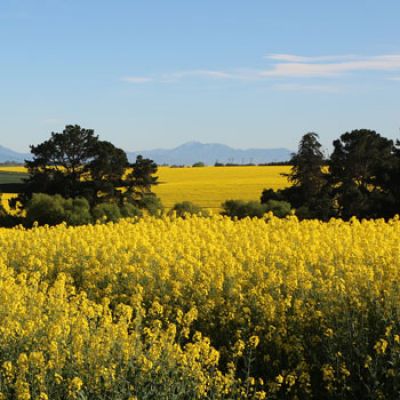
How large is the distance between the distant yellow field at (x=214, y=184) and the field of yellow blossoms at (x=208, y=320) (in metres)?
31.4

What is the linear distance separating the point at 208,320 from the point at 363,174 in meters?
28.8

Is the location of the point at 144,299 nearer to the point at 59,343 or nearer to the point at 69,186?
the point at 59,343

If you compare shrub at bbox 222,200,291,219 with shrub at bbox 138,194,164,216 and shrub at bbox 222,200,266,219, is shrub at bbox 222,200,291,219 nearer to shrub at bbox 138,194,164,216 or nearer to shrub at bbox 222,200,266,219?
shrub at bbox 222,200,266,219

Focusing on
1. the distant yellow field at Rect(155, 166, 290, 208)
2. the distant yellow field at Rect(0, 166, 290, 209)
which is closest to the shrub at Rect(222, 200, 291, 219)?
the distant yellow field at Rect(0, 166, 290, 209)

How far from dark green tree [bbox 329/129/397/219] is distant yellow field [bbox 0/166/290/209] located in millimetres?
8512

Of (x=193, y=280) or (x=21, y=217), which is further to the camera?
(x=21, y=217)

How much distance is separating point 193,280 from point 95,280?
69.7 inches

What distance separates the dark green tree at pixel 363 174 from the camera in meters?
34.5

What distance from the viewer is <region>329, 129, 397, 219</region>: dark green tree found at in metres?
34.5

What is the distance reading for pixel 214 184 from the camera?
56.0 metres

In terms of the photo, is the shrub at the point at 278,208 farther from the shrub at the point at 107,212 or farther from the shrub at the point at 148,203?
the shrub at the point at 148,203

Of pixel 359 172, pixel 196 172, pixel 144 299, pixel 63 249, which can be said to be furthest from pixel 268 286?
pixel 196 172

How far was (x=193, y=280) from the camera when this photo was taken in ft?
34.5

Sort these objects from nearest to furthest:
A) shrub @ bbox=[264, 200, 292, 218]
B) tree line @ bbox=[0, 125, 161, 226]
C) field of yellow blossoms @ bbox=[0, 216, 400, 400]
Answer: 1. field of yellow blossoms @ bbox=[0, 216, 400, 400]
2. shrub @ bbox=[264, 200, 292, 218]
3. tree line @ bbox=[0, 125, 161, 226]
